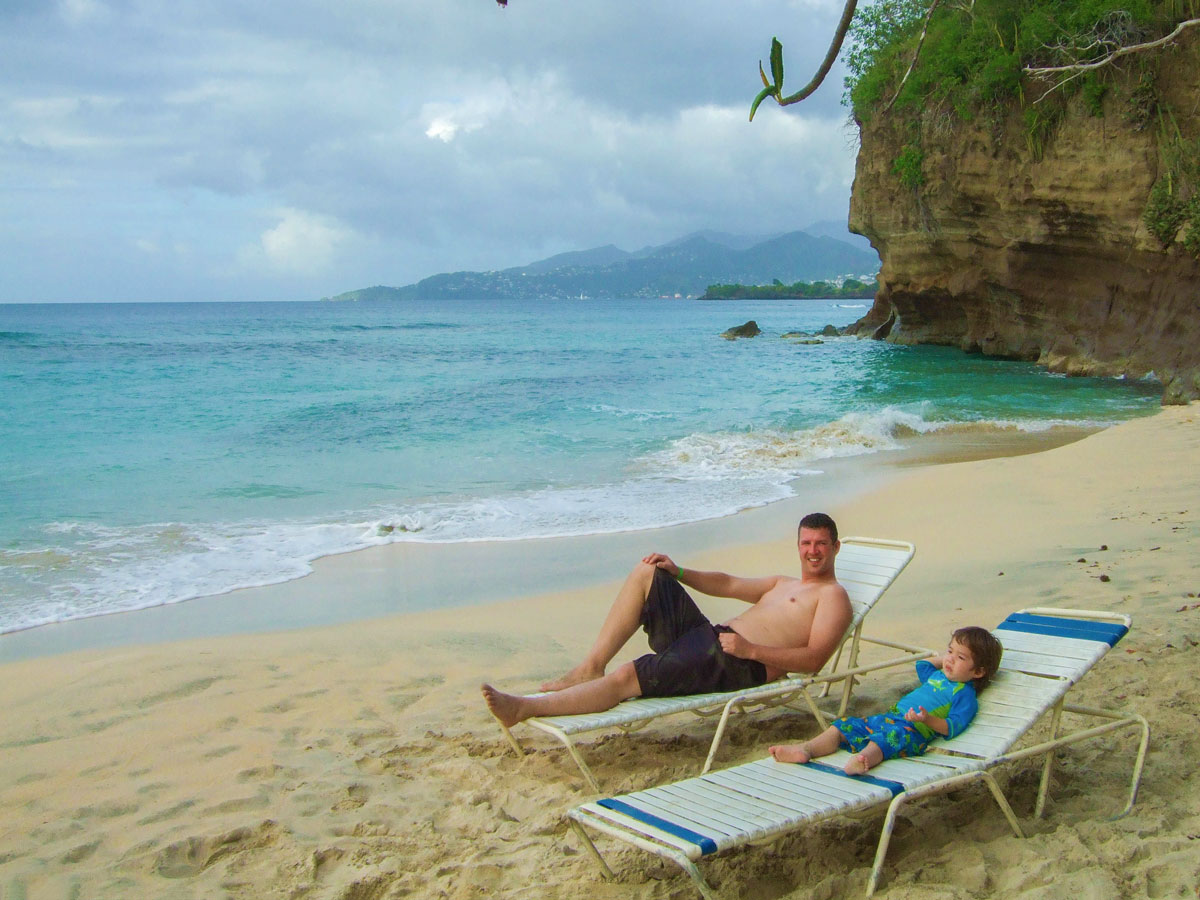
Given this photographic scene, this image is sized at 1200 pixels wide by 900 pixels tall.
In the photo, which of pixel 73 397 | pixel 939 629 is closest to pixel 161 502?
pixel 939 629

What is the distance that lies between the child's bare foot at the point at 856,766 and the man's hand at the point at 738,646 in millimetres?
827

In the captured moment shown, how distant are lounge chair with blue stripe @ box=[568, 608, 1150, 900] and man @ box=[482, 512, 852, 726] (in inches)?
26.0

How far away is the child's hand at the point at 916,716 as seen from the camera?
10.3ft

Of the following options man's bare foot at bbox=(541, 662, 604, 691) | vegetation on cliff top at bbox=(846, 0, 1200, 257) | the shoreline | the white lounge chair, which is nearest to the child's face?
the white lounge chair

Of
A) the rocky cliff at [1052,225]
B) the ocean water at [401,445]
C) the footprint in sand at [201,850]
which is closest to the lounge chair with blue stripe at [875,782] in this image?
the footprint in sand at [201,850]

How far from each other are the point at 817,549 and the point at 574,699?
4.15ft

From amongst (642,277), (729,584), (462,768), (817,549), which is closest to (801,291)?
(642,277)

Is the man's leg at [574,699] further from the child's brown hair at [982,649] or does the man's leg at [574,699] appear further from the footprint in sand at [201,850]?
the child's brown hair at [982,649]

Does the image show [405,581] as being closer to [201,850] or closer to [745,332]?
[201,850]

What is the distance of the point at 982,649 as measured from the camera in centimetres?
335

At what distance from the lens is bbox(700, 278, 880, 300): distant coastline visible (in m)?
132

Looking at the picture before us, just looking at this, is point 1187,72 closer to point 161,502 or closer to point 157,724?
point 161,502

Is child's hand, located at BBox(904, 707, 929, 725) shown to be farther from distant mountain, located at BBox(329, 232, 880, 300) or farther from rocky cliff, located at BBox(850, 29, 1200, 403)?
distant mountain, located at BBox(329, 232, 880, 300)

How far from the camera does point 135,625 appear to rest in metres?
5.96
